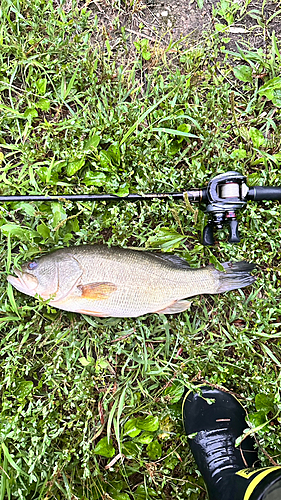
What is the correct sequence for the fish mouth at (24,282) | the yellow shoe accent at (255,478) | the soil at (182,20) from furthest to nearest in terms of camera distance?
the soil at (182,20)
the fish mouth at (24,282)
the yellow shoe accent at (255,478)

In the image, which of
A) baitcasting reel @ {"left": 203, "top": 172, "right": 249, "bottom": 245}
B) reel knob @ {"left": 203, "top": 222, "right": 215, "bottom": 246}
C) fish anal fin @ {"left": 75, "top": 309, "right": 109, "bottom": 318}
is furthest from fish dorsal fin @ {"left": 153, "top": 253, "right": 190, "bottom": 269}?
fish anal fin @ {"left": 75, "top": 309, "right": 109, "bottom": 318}

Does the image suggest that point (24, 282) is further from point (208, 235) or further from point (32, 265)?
point (208, 235)

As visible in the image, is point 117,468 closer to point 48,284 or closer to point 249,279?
point 48,284

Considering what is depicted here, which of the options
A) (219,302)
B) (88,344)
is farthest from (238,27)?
(88,344)

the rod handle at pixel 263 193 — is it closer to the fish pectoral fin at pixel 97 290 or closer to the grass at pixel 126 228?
the grass at pixel 126 228

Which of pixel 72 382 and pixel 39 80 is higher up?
pixel 39 80

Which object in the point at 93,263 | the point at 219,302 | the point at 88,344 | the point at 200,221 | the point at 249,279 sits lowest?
the point at 88,344

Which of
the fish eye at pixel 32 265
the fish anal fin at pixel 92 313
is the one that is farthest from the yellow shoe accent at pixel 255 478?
the fish eye at pixel 32 265
